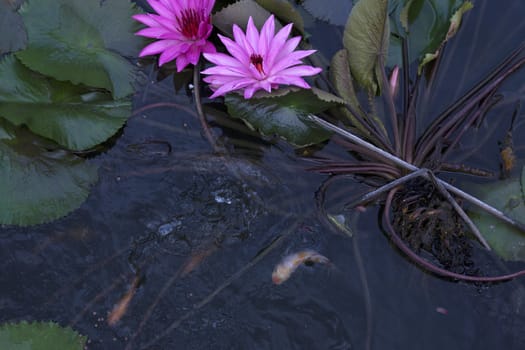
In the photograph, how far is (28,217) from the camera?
1.88 meters

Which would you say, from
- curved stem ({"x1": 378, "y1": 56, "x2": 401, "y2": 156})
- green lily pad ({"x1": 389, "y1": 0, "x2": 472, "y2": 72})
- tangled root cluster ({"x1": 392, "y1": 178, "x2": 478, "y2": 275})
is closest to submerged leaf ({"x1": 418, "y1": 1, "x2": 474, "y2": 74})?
green lily pad ({"x1": 389, "y1": 0, "x2": 472, "y2": 72})

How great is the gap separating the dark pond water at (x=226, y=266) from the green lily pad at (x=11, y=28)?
546 mm

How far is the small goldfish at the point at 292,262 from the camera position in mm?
1904

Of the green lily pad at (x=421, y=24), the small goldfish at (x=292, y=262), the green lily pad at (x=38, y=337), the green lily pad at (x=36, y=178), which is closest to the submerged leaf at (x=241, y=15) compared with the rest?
the green lily pad at (x=421, y=24)

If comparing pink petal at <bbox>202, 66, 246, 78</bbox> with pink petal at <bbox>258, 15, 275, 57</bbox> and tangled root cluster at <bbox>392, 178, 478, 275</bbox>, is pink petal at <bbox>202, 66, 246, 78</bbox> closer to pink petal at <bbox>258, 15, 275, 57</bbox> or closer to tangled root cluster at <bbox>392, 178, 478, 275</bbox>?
pink petal at <bbox>258, 15, 275, 57</bbox>

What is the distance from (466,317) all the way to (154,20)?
5.28 feet

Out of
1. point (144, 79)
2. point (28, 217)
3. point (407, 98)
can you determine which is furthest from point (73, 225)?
point (407, 98)

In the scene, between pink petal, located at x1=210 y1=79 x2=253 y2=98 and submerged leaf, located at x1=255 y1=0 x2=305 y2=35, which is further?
submerged leaf, located at x1=255 y1=0 x2=305 y2=35

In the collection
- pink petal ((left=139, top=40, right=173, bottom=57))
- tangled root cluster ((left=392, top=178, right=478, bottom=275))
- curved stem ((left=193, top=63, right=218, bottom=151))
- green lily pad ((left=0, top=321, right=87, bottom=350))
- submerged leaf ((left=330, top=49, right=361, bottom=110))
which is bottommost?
green lily pad ((left=0, top=321, right=87, bottom=350))

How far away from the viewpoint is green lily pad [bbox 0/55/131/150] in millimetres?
1913

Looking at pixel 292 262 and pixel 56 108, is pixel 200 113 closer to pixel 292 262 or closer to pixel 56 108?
pixel 56 108

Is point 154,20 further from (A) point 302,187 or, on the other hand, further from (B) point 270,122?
(A) point 302,187

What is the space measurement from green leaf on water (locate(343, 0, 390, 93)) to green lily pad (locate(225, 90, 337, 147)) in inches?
9.1

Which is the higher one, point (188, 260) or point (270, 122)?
point (270, 122)
